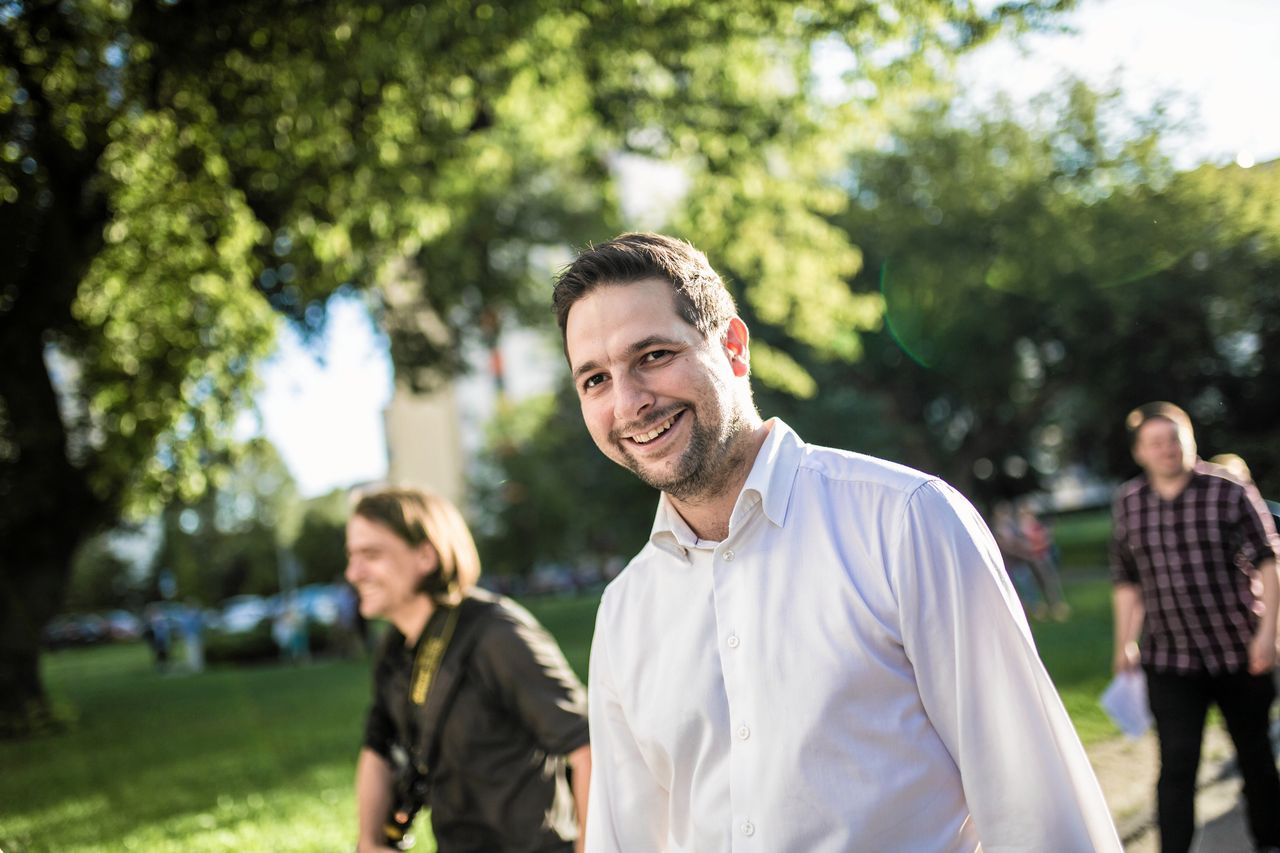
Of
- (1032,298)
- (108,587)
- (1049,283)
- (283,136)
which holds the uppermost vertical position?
(283,136)

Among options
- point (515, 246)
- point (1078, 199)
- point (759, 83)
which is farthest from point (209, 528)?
point (759, 83)

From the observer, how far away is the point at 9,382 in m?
13.5

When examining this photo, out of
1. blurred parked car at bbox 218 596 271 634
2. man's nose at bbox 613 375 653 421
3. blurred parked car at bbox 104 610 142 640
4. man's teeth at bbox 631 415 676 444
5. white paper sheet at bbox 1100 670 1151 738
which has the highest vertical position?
man's nose at bbox 613 375 653 421

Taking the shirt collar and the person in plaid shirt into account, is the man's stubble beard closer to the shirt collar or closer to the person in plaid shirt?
the shirt collar

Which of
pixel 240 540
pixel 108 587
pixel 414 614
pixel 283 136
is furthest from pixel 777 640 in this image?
pixel 108 587

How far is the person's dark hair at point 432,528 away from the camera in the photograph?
12.4 ft

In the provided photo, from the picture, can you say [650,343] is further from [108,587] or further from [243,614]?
[108,587]

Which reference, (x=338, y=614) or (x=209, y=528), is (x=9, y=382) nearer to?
(x=338, y=614)

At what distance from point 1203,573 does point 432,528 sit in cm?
357

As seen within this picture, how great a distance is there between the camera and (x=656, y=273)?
2252 mm

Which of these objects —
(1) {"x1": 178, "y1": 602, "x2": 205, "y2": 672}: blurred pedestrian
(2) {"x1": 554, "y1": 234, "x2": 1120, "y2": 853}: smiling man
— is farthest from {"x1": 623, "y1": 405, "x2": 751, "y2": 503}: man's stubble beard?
(1) {"x1": 178, "y1": 602, "x2": 205, "y2": 672}: blurred pedestrian

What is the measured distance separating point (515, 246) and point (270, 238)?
9537 millimetres

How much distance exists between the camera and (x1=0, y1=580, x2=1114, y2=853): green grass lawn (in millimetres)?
8117

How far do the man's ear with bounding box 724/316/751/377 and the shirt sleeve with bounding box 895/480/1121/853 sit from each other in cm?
58
